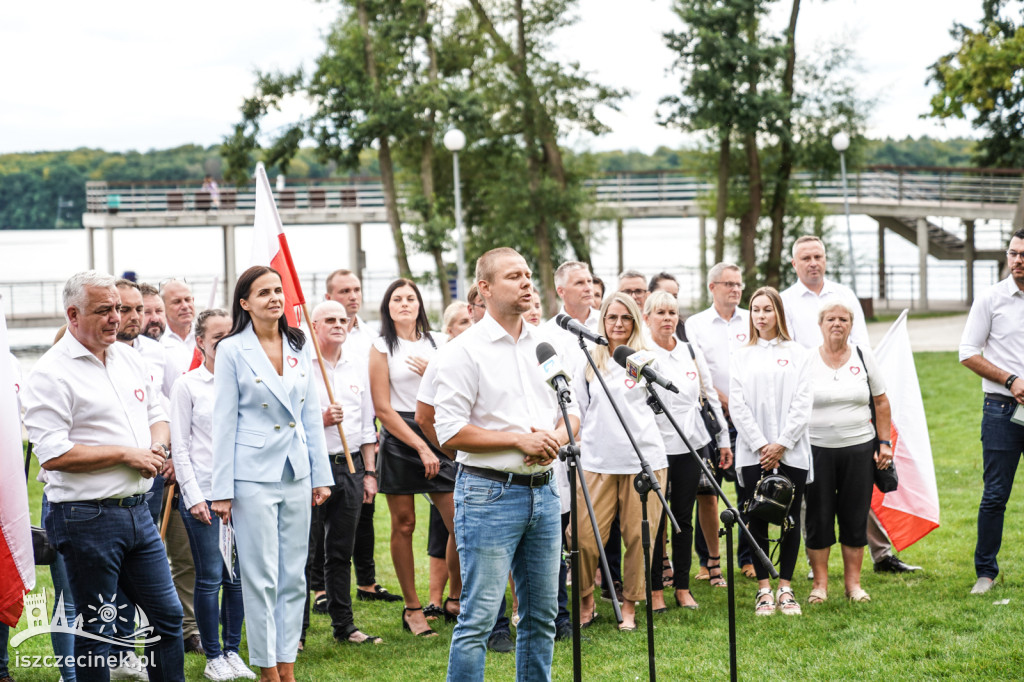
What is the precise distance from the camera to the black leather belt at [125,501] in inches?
178

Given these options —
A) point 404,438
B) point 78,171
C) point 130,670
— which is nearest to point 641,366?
point 404,438

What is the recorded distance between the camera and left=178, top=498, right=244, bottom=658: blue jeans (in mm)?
5648

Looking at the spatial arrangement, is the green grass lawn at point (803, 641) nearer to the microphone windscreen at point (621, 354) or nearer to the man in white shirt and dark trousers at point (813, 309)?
the man in white shirt and dark trousers at point (813, 309)

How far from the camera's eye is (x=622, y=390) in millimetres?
6328

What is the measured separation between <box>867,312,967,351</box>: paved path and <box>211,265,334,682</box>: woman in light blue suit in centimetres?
1678

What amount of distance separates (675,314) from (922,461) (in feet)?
7.66

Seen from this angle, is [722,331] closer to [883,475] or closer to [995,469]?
[883,475]

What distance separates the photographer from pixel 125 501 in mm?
4578

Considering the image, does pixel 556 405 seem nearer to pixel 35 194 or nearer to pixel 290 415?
pixel 290 415

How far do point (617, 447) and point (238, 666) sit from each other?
255cm

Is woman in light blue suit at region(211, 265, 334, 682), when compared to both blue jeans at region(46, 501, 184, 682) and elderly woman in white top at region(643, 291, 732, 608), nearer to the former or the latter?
blue jeans at region(46, 501, 184, 682)

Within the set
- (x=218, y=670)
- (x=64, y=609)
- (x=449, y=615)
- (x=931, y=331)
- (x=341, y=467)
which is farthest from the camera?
(x=931, y=331)

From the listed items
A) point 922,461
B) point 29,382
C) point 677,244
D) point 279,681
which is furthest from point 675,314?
point 677,244

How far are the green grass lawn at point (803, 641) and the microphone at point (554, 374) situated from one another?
7.14 ft
